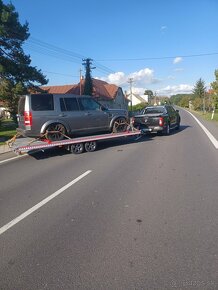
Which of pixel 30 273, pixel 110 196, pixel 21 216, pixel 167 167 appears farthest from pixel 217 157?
pixel 30 273

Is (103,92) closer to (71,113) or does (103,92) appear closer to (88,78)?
(88,78)

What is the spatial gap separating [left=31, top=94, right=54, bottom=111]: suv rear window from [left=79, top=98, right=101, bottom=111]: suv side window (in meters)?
1.37

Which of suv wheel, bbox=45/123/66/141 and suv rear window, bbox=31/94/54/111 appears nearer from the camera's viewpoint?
suv rear window, bbox=31/94/54/111

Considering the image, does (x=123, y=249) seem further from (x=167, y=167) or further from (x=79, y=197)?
(x=167, y=167)

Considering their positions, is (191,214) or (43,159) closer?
(191,214)

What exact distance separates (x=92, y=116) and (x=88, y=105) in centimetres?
49

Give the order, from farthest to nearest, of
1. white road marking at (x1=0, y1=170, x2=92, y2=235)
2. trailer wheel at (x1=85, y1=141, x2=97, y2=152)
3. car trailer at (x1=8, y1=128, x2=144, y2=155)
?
trailer wheel at (x1=85, y1=141, x2=97, y2=152) → car trailer at (x1=8, y1=128, x2=144, y2=155) → white road marking at (x1=0, y1=170, x2=92, y2=235)

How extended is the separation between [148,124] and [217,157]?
23.7 feet

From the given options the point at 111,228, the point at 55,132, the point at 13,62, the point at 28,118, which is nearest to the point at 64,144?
the point at 55,132

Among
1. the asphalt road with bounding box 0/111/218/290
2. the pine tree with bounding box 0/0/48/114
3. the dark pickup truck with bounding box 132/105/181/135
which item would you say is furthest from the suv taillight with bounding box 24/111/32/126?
the pine tree with bounding box 0/0/48/114

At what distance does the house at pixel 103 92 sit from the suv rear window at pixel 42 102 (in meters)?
47.0

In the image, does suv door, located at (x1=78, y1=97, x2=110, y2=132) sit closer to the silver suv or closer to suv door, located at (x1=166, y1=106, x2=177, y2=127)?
the silver suv

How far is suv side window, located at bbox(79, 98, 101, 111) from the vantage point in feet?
42.3

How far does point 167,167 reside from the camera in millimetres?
9000
